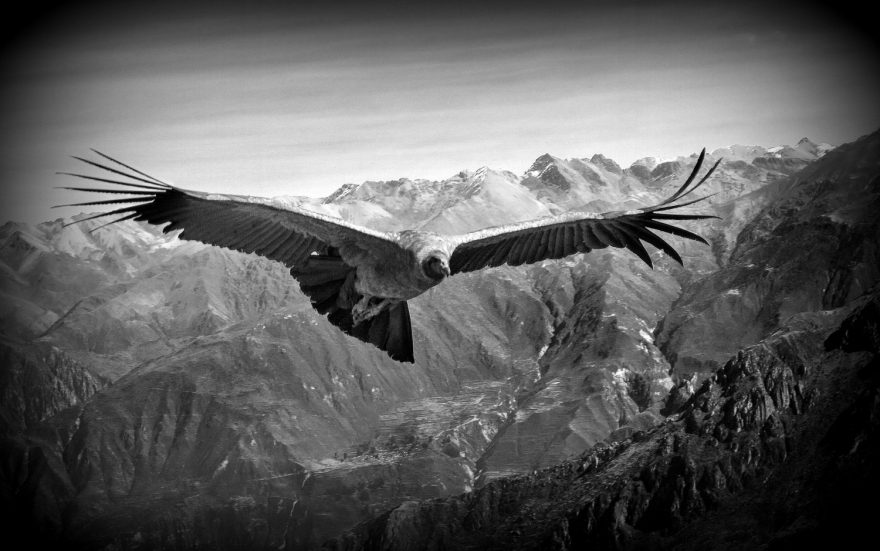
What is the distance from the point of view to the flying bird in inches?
975

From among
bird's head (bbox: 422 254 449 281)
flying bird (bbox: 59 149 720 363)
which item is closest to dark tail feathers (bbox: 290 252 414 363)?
flying bird (bbox: 59 149 720 363)

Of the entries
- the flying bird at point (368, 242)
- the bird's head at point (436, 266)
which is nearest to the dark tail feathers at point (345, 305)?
the flying bird at point (368, 242)

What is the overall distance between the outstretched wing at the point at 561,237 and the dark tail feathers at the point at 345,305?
8.92ft

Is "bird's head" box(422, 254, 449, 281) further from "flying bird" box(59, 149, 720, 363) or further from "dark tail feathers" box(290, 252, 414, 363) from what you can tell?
"dark tail feathers" box(290, 252, 414, 363)

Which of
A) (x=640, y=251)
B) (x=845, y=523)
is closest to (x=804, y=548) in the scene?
(x=845, y=523)

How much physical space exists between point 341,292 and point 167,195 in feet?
20.4

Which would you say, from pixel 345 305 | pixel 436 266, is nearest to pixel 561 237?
pixel 436 266

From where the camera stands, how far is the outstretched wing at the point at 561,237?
89.3 ft

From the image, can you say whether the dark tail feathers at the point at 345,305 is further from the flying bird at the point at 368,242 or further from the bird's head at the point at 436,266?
the bird's head at the point at 436,266

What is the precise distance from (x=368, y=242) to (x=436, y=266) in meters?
3.19

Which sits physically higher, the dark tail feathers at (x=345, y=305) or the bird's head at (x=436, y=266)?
the bird's head at (x=436, y=266)

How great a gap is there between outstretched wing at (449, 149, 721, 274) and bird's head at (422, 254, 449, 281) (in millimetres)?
2829

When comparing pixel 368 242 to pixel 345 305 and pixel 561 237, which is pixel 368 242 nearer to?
pixel 345 305

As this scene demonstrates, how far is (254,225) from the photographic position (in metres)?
26.2
